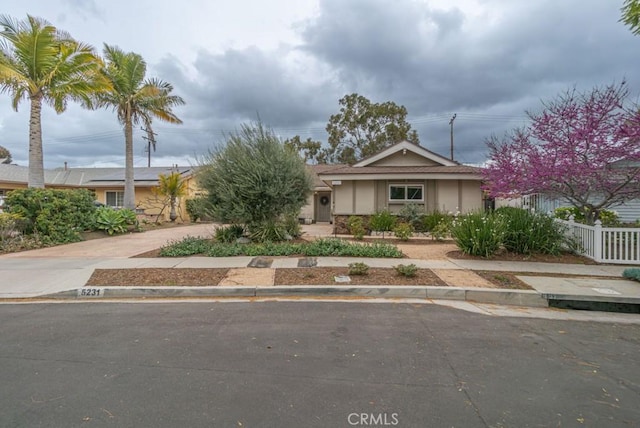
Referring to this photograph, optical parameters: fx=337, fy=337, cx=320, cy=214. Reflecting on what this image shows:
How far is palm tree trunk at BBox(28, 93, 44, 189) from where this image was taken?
12.8m

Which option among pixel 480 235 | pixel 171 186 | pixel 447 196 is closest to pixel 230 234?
pixel 480 235

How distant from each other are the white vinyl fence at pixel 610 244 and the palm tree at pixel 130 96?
2088cm

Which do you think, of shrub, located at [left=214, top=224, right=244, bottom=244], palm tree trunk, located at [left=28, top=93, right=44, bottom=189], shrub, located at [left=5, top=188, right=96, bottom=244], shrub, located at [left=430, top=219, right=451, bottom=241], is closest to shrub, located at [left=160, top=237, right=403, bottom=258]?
shrub, located at [left=214, top=224, right=244, bottom=244]

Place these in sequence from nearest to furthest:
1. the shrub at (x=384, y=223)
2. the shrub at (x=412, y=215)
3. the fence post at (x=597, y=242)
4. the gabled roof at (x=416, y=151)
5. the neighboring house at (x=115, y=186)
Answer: the fence post at (x=597, y=242) → the shrub at (x=384, y=223) → the shrub at (x=412, y=215) → the gabled roof at (x=416, y=151) → the neighboring house at (x=115, y=186)

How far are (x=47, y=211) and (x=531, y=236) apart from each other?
15722 millimetres

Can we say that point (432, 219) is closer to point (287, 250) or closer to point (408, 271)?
point (287, 250)

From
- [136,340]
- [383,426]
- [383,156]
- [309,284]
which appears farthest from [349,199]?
[383,426]

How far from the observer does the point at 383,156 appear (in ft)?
57.1

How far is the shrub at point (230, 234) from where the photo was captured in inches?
444

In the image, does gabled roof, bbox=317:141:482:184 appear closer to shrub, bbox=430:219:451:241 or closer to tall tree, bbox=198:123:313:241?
shrub, bbox=430:219:451:241

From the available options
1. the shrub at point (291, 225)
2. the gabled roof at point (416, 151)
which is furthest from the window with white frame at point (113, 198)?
the gabled roof at point (416, 151)

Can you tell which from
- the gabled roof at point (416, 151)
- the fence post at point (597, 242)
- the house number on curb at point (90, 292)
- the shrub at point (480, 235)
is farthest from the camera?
the gabled roof at point (416, 151)

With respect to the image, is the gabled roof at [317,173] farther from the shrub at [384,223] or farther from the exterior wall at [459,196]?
the exterior wall at [459,196]

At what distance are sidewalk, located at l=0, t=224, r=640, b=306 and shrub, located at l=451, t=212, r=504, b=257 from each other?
519 millimetres
